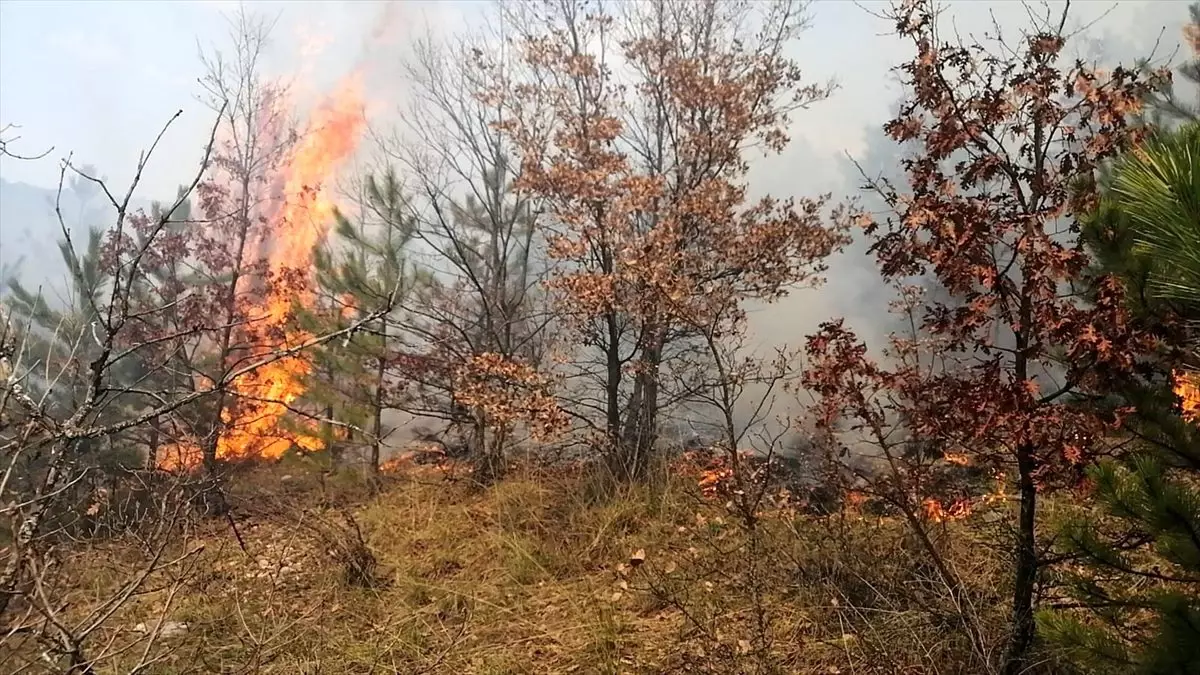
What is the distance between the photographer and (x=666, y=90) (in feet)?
23.9

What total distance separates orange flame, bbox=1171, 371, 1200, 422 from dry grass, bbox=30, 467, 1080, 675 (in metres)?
1.23

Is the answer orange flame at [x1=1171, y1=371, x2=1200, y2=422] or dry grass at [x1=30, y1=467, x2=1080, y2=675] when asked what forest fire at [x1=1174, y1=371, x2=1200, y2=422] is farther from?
dry grass at [x1=30, y1=467, x2=1080, y2=675]

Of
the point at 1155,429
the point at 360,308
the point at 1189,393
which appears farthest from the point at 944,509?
the point at 360,308

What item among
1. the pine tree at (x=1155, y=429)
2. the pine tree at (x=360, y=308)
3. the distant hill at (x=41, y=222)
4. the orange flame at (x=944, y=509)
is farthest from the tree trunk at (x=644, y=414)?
the distant hill at (x=41, y=222)

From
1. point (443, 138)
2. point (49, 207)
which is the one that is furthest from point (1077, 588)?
point (49, 207)

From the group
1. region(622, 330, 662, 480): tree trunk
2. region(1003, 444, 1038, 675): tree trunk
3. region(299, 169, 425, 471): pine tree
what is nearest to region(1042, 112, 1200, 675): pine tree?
region(1003, 444, 1038, 675): tree trunk

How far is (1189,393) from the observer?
2213 mm

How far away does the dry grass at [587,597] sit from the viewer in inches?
135

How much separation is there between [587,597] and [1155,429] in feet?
9.79

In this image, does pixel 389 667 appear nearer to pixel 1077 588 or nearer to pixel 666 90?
pixel 1077 588

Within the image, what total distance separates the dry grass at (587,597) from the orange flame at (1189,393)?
1.23m

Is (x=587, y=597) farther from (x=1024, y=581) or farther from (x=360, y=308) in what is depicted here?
(x=360, y=308)

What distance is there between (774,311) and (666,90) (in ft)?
7.97

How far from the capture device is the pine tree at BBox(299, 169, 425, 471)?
8922 mm
